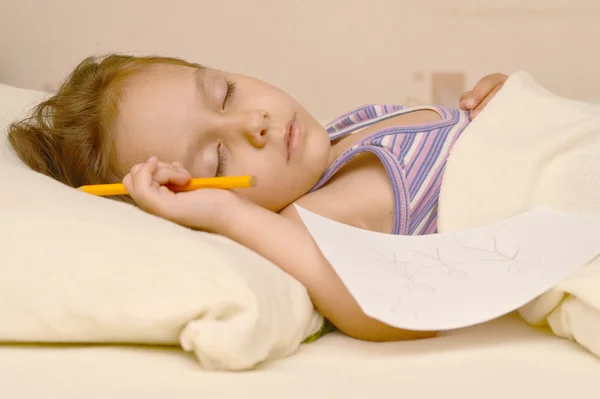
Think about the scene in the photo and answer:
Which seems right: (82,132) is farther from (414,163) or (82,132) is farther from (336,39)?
(336,39)

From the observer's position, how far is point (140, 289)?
660 mm

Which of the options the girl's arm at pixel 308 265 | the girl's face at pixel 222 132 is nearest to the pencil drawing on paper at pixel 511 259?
the girl's arm at pixel 308 265

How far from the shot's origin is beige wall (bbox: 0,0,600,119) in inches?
75.3

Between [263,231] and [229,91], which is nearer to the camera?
[263,231]

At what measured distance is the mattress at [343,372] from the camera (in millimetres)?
583

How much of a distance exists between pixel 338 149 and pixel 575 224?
1.55 ft

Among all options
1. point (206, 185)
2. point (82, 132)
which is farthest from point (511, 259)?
point (82, 132)

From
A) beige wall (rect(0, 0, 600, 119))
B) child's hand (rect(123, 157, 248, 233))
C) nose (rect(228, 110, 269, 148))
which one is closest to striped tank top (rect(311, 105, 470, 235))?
nose (rect(228, 110, 269, 148))

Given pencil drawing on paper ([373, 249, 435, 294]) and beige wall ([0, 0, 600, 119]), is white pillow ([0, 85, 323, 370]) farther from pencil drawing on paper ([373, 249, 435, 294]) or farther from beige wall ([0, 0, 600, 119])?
beige wall ([0, 0, 600, 119])

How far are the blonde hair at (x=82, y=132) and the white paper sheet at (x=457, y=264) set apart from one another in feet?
1.39

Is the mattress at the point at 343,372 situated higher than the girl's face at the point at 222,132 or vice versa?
the girl's face at the point at 222,132

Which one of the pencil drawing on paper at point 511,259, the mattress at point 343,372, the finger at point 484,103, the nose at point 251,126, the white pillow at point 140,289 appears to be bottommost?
the mattress at point 343,372

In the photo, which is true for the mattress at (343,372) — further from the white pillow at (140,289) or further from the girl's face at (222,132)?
the girl's face at (222,132)

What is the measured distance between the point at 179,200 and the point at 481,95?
0.64m
